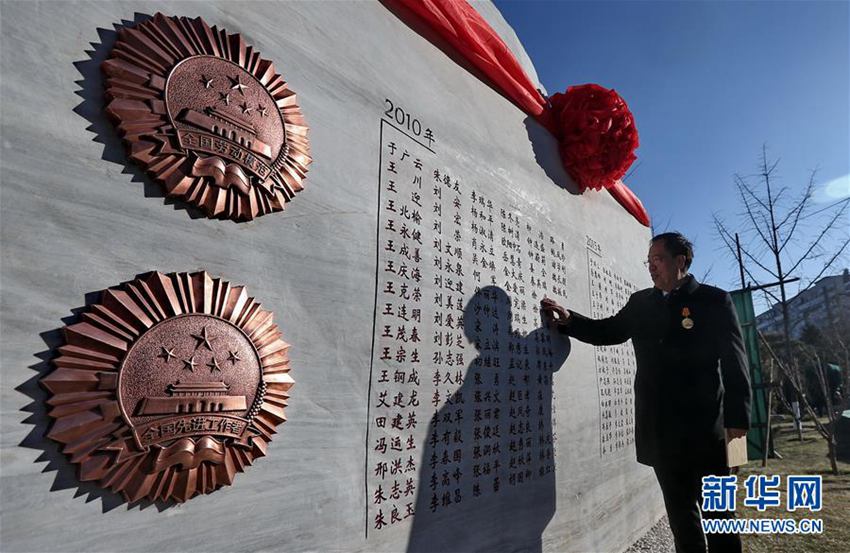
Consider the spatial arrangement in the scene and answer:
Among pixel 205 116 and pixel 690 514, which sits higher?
pixel 205 116

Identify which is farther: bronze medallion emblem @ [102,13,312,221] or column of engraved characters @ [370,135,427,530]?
column of engraved characters @ [370,135,427,530]

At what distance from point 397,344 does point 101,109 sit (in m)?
0.91

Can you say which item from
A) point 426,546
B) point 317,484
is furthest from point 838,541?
point 317,484

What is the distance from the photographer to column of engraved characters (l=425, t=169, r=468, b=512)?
1456 millimetres

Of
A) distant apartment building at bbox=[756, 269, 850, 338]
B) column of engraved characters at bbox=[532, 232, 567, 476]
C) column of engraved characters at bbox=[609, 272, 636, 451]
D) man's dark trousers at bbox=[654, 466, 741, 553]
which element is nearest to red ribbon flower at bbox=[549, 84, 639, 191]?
column of engraved characters at bbox=[532, 232, 567, 476]

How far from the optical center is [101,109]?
0.90 meters

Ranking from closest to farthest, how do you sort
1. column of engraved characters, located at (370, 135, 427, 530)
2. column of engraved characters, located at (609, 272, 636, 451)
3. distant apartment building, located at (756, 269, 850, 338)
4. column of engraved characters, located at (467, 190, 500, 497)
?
column of engraved characters, located at (370, 135, 427, 530) → column of engraved characters, located at (467, 190, 500, 497) → column of engraved characters, located at (609, 272, 636, 451) → distant apartment building, located at (756, 269, 850, 338)

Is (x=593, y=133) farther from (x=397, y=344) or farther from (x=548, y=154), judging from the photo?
(x=397, y=344)

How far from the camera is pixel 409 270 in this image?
1.47 meters

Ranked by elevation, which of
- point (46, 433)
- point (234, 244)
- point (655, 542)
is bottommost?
point (655, 542)

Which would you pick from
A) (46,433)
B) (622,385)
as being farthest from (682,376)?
(46,433)

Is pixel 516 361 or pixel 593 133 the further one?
pixel 593 133

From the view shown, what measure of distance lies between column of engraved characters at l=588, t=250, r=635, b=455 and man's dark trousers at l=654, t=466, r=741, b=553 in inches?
19.7

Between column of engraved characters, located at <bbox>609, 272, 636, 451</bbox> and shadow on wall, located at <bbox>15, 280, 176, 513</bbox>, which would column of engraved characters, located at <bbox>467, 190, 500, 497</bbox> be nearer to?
shadow on wall, located at <bbox>15, 280, 176, 513</bbox>
